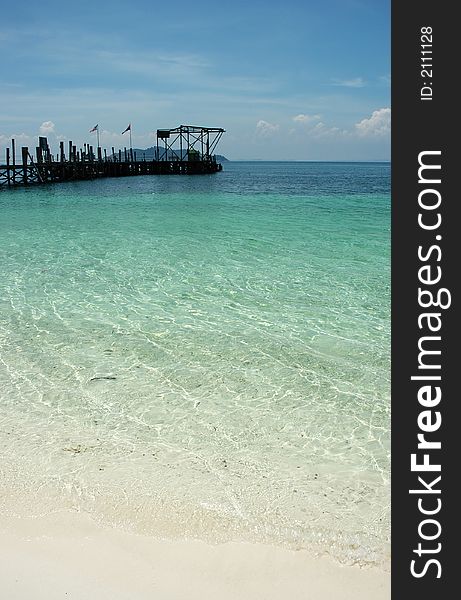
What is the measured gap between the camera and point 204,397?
19.6 feet

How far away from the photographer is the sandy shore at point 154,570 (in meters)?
3.32

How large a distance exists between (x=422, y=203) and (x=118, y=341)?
15.1 ft

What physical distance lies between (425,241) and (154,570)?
2.82 meters

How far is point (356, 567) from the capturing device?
3.56 metres

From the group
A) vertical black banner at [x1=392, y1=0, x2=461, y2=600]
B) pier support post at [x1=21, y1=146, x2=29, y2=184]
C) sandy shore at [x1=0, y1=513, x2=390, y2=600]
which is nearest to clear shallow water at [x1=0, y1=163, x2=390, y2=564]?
sandy shore at [x1=0, y1=513, x2=390, y2=600]

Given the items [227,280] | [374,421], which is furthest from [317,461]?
[227,280]

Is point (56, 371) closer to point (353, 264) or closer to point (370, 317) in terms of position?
point (370, 317)

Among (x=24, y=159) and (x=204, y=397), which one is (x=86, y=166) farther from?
(x=204, y=397)

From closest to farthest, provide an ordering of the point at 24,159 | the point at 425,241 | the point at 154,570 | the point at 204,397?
the point at 154,570 → the point at 425,241 → the point at 204,397 → the point at 24,159

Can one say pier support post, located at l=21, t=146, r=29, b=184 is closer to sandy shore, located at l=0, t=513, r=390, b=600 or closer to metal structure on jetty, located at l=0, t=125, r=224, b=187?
metal structure on jetty, located at l=0, t=125, r=224, b=187

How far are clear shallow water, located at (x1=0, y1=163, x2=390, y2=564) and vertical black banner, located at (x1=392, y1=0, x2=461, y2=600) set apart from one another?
30.2 inches

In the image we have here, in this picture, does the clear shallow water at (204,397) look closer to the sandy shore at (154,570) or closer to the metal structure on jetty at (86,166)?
the sandy shore at (154,570)

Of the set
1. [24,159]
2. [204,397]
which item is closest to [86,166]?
[24,159]

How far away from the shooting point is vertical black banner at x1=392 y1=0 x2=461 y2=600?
373cm
